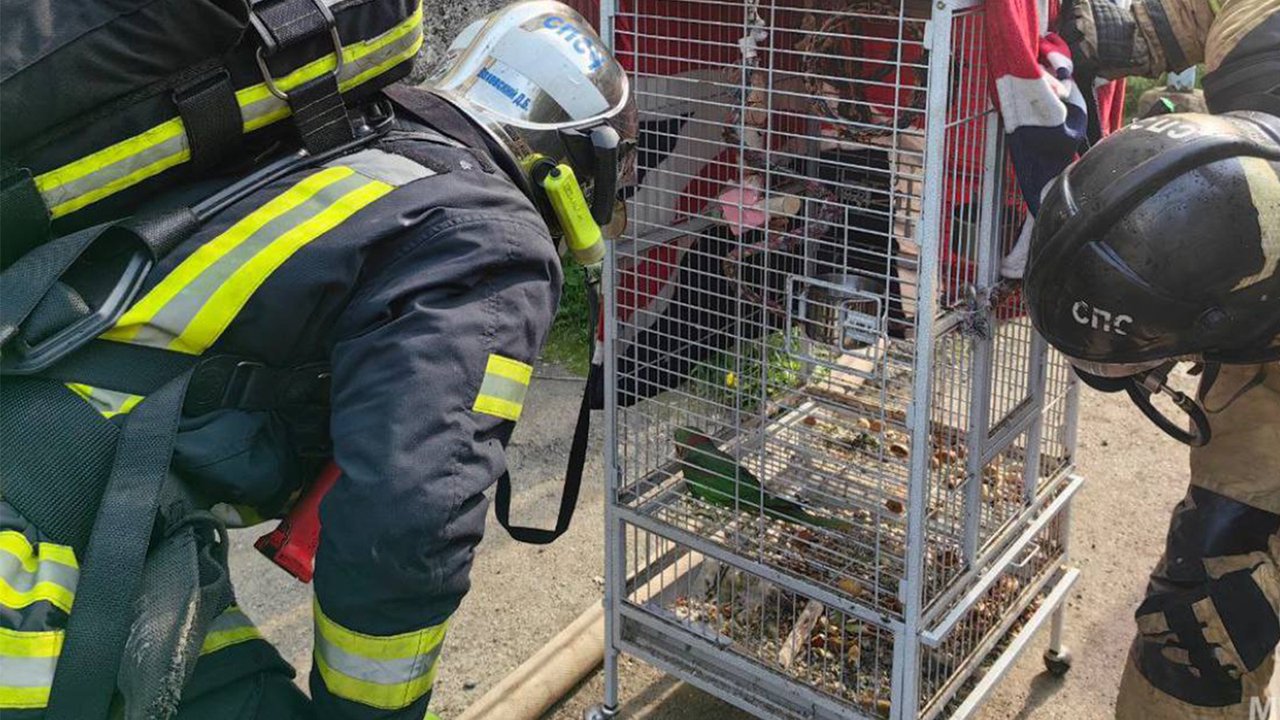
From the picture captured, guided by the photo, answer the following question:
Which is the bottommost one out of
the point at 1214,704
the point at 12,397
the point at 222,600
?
the point at 1214,704

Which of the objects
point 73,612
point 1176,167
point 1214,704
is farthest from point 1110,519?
point 73,612

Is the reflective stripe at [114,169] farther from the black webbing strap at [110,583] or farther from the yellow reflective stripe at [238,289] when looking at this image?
the black webbing strap at [110,583]

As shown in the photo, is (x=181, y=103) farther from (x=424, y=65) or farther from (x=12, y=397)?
(x=424, y=65)

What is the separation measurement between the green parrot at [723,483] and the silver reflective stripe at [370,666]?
1.21m

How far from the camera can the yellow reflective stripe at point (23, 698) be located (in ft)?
5.07

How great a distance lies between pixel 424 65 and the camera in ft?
17.6

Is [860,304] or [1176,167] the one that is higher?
[1176,167]

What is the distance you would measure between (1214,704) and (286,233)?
7.09 feet

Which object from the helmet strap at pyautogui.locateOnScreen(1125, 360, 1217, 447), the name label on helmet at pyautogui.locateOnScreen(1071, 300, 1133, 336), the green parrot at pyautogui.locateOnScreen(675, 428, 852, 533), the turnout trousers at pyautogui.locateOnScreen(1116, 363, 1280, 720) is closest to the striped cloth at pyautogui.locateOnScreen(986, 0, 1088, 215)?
the name label on helmet at pyautogui.locateOnScreen(1071, 300, 1133, 336)

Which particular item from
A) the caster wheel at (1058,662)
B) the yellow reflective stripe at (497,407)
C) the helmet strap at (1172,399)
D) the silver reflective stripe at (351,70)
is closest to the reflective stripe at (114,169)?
the silver reflective stripe at (351,70)

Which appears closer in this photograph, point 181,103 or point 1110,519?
point 181,103

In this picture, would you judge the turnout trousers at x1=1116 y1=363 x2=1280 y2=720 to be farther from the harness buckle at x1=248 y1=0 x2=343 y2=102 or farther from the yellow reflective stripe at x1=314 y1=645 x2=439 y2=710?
the harness buckle at x1=248 y1=0 x2=343 y2=102

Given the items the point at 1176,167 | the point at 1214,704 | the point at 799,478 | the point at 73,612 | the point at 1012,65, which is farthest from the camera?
the point at 799,478

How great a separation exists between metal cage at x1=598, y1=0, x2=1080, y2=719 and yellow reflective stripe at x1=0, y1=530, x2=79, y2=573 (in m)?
1.46
